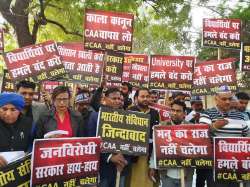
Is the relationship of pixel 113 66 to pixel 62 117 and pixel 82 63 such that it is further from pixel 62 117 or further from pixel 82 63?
pixel 62 117

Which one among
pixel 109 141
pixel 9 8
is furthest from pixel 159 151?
pixel 9 8

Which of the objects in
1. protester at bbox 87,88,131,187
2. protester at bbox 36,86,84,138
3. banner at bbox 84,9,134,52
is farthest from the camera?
banner at bbox 84,9,134,52

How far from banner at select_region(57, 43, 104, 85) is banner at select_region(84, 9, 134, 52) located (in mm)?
482

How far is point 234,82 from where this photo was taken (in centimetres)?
908

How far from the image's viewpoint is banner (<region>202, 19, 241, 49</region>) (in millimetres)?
10180

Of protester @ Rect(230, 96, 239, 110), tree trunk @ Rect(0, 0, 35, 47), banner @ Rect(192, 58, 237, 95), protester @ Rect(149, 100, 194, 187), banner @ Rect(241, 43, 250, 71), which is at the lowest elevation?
protester @ Rect(149, 100, 194, 187)

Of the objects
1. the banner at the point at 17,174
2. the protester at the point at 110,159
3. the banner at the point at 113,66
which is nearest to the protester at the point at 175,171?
the protester at the point at 110,159

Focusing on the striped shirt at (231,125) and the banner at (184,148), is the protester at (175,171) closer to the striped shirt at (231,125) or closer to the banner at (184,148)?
the banner at (184,148)

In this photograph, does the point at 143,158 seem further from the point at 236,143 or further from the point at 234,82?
the point at 234,82

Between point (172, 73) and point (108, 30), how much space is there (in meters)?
1.49

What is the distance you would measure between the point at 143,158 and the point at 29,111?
161 cm

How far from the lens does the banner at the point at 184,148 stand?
5562mm

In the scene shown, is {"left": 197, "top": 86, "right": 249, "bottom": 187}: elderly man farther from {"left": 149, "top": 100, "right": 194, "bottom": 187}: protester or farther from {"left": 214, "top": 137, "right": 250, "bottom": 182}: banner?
{"left": 149, "top": 100, "right": 194, "bottom": 187}: protester

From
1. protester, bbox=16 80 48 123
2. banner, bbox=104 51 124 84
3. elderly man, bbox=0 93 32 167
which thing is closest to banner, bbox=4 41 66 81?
protester, bbox=16 80 48 123
